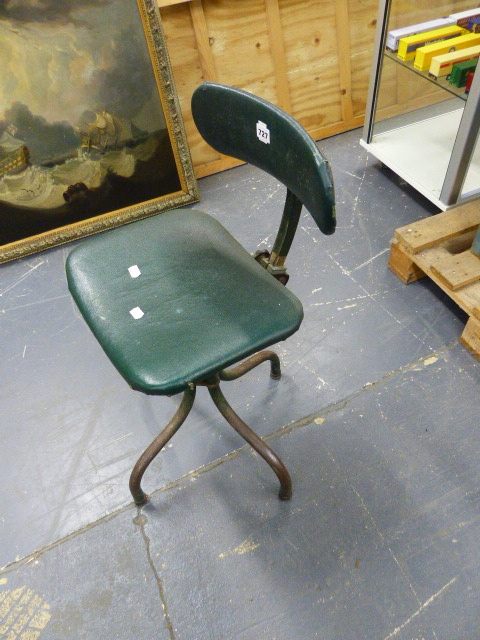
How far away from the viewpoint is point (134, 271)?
1.20 meters

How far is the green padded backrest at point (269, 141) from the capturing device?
86cm

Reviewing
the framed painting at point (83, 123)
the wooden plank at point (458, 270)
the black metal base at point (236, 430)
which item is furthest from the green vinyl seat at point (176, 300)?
the framed painting at point (83, 123)

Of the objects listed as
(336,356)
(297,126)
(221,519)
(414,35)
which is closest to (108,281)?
(297,126)

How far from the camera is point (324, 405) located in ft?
5.08

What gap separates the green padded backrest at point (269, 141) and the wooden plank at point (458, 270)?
868mm

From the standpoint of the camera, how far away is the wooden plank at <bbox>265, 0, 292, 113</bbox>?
6.88 ft

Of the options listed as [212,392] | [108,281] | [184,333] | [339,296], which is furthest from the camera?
[339,296]

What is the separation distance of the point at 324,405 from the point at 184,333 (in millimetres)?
689

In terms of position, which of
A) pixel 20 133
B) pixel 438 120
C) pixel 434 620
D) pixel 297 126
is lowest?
pixel 434 620

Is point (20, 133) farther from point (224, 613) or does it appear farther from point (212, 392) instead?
point (224, 613)

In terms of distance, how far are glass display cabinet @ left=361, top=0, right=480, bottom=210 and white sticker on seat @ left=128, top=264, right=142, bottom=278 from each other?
131 cm

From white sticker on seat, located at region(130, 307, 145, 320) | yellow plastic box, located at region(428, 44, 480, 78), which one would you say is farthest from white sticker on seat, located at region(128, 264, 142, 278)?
yellow plastic box, located at region(428, 44, 480, 78)

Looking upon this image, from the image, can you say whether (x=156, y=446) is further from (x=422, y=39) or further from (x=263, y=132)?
(x=422, y=39)

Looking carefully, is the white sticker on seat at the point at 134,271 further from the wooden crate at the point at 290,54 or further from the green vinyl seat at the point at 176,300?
the wooden crate at the point at 290,54
